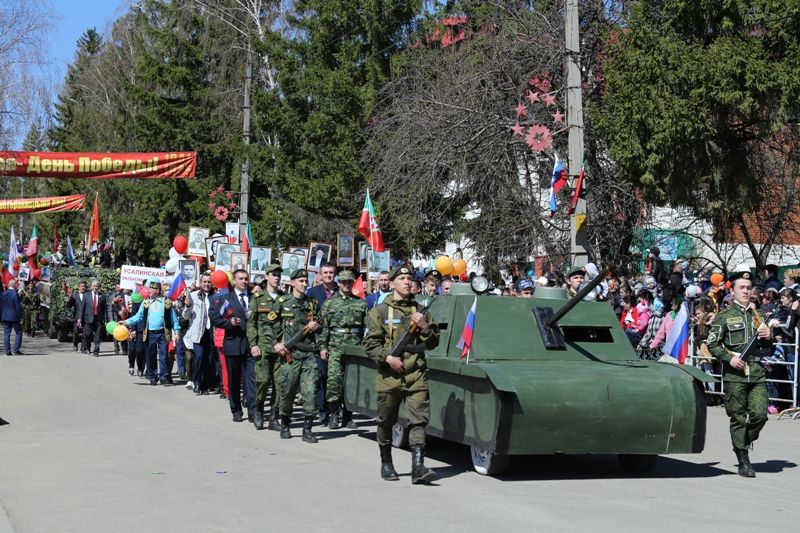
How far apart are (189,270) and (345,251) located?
10.8 feet

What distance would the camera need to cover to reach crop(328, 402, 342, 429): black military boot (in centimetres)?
1373

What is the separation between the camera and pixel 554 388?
9453 mm

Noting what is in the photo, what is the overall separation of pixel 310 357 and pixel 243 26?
28565mm

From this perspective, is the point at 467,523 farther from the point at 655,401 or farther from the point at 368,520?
the point at 655,401

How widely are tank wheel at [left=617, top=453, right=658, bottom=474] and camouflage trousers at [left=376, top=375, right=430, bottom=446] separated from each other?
1.93m

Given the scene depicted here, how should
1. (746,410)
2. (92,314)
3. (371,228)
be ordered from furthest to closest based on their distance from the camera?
(92,314) → (371,228) → (746,410)

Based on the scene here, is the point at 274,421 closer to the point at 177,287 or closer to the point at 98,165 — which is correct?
the point at 177,287

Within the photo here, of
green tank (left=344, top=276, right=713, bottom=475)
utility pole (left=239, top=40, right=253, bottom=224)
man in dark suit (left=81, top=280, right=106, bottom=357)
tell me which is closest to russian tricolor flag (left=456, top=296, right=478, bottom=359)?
green tank (left=344, top=276, right=713, bottom=475)

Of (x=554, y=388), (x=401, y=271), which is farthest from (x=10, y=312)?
(x=554, y=388)

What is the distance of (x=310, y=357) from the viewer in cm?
1272

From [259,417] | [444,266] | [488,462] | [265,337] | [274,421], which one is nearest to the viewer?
[488,462]

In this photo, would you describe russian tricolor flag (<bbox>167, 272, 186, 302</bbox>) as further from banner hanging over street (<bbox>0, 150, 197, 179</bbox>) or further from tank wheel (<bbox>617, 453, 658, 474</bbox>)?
tank wheel (<bbox>617, 453, 658, 474</bbox>)

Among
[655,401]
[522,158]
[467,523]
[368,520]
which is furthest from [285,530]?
[522,158]

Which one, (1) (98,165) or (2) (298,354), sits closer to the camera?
(2) (298,354)
